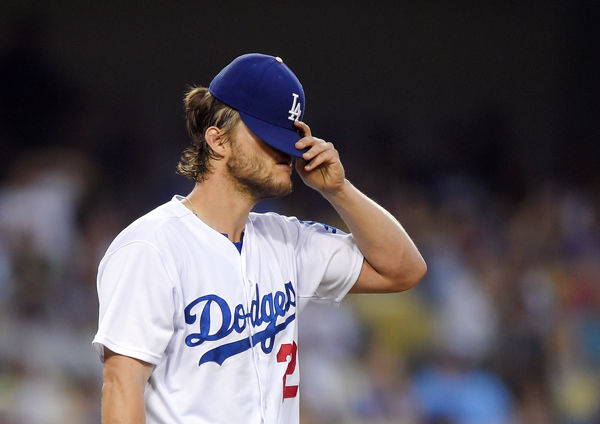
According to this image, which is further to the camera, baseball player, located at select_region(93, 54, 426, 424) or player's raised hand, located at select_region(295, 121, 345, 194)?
player's raised hand, located at select_region(295, 121, 345, 194)

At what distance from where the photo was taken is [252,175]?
1987mm

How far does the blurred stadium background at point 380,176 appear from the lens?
176 inches

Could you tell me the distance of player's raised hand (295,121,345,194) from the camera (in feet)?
6.70

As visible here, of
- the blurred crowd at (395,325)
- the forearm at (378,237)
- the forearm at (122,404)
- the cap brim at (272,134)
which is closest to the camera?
the forearm at (122,404)

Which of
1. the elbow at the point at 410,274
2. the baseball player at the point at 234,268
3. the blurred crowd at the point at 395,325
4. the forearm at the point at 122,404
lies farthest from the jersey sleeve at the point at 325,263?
the blurred crowd at the point at 395,325

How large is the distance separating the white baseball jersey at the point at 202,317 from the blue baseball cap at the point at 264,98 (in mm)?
266

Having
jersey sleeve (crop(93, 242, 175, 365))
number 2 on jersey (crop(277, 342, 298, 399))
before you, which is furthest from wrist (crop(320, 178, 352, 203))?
jersey sleeve (crop(93, 242, 175, 365))

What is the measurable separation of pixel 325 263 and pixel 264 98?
503 mm

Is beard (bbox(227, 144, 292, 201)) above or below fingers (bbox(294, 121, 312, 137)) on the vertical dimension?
below

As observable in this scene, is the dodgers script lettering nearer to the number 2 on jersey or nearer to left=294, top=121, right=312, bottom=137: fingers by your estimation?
the number 2 on jersey

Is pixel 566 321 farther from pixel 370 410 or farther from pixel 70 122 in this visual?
pixel 70 122

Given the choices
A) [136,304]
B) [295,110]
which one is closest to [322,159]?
[295,110]

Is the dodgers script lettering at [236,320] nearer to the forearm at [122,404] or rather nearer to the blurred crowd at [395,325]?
the forearm at [122,404]

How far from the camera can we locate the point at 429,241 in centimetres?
522
